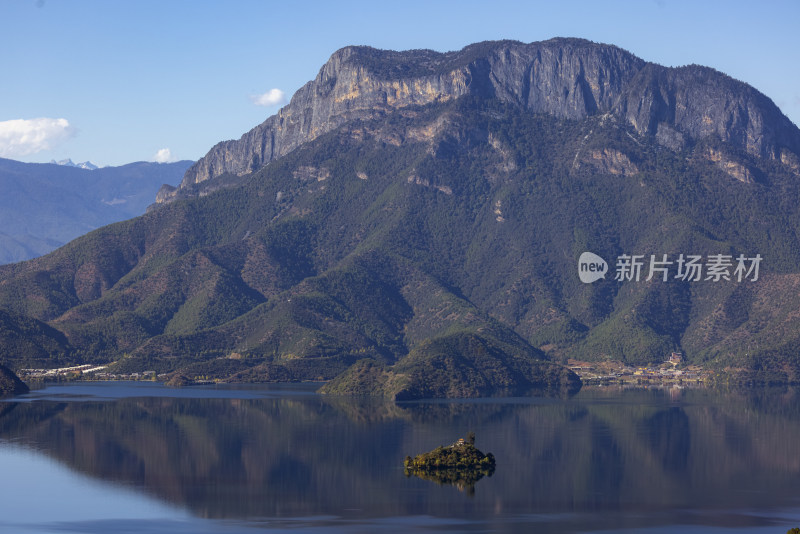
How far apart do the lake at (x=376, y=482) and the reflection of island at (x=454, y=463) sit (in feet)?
6.61

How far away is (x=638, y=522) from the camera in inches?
5113

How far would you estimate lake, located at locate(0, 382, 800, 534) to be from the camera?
5098 inches

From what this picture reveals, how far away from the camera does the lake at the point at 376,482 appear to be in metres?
130

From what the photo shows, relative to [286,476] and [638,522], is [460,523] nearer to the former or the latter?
[638,522]

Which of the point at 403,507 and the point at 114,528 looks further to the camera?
the point at 403,507

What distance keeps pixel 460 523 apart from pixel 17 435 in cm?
8776

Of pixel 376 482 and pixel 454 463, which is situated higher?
pixel 454 463

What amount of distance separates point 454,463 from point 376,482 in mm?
13870

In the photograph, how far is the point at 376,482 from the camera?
151500 mm

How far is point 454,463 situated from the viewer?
6368 inches

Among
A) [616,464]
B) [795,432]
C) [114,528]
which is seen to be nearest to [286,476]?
[114,528]

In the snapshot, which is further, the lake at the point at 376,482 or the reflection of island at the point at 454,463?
the reflection of island at the point at 454,463

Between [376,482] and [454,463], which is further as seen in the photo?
[454,463]

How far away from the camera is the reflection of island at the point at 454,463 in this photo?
157125mm
